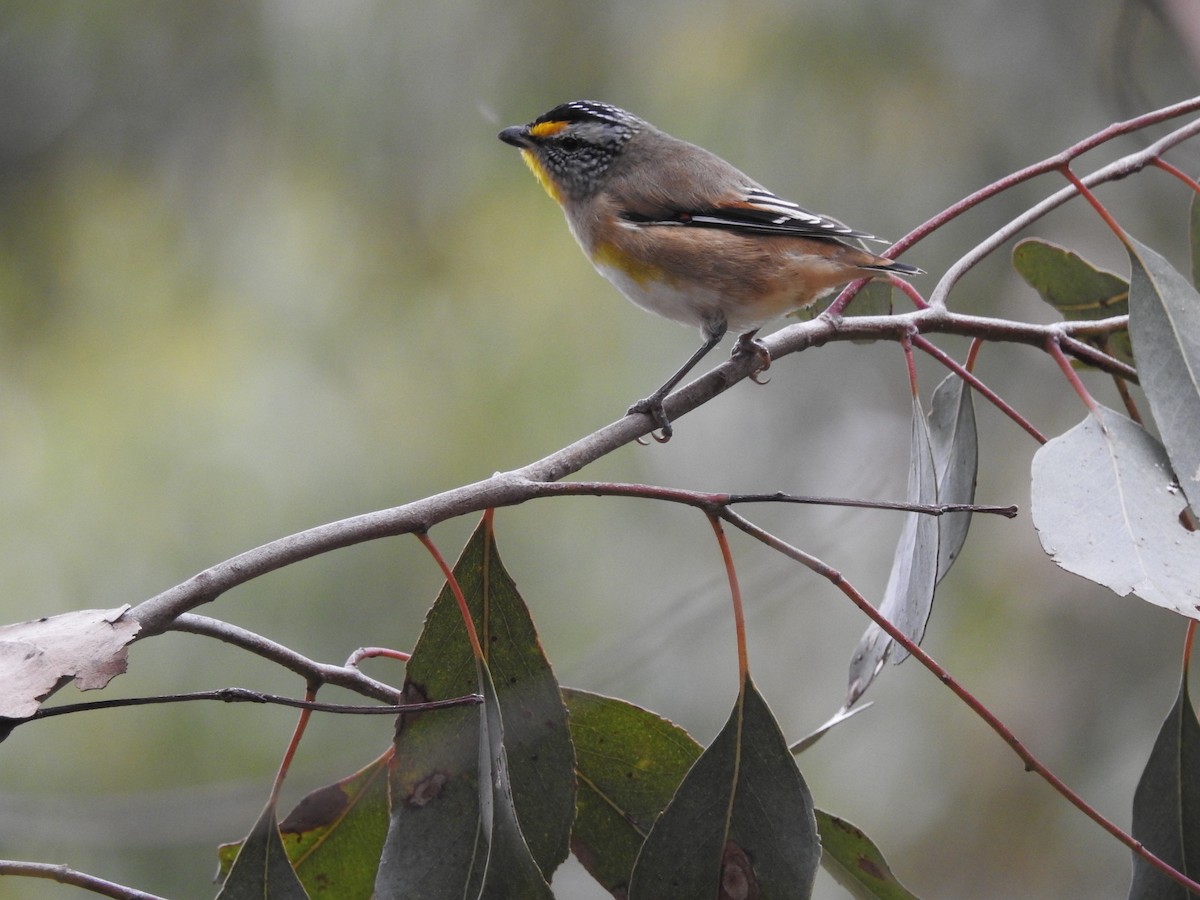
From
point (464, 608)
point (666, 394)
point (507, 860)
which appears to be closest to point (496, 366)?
point (666, 394)

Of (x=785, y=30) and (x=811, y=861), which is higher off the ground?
(x=785, y=30)

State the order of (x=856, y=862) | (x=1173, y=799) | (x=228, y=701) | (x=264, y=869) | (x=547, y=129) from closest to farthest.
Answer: (x=228, y=701), (x=264, y=869), (x=856, y=862), (x=1173, y=799), (x=547, y=129)

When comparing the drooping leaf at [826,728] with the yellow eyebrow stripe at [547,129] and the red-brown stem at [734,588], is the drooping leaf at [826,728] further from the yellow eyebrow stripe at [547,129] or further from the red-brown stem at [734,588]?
the yellow eyebrow stripe at [547,129]

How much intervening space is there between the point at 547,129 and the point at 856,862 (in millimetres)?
1896

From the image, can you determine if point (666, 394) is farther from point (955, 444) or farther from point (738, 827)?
point (738, 827)

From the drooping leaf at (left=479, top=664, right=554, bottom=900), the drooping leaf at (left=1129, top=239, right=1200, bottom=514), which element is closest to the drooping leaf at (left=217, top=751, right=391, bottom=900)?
the drooping leaf at (left=479, top=664, right=554, bottom=900)

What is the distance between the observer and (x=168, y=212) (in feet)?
17.3

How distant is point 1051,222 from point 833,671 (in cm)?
230

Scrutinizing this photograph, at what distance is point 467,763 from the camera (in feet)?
4.58

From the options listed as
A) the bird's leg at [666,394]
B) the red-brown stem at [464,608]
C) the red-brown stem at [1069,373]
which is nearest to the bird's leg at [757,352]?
the bird's leg at [666,394]

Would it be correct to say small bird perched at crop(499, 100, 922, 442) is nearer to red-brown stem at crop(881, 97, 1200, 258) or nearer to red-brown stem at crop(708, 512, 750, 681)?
red-brown stem at crop(881, 97, 1200, 258)

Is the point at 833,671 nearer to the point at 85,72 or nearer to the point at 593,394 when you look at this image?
the point at 593,394

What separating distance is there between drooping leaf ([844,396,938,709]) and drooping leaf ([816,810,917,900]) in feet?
0.59

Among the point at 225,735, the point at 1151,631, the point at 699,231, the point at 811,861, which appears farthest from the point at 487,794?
the point at 1151,631
